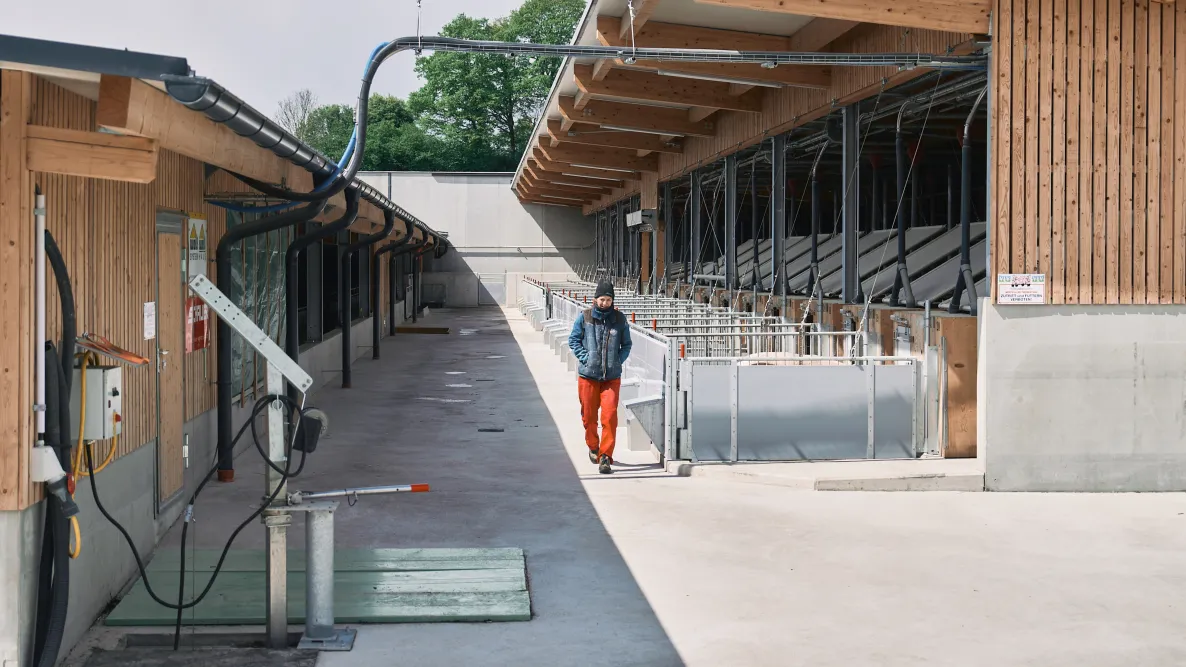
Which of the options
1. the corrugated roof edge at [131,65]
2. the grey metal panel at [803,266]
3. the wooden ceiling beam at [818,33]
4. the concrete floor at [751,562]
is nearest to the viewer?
the corrugated roof edge at [131,65]

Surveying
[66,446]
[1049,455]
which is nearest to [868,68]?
[1049,455]

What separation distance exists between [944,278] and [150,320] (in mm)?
9459

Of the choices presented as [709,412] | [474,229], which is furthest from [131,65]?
[474,229]

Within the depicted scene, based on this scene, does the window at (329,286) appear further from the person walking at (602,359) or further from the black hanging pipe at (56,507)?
the black hanging pipe at (56,507)

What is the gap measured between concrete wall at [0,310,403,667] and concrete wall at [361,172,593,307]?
39.9m

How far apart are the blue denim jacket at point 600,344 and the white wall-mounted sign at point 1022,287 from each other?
309 cm

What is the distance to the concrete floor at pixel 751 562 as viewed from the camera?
607cm

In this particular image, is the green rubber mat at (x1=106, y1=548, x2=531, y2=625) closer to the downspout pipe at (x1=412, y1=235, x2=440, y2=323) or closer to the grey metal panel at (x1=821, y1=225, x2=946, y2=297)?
the grey metal panel at (x1=821, y1=225, x2=946, y2=297)

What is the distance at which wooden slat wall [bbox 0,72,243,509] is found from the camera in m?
5.55

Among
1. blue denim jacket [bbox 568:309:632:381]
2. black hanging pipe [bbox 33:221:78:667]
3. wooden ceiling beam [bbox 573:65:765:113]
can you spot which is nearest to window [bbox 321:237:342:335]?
wooden ceiling beam [bbox 573:65:765:113]

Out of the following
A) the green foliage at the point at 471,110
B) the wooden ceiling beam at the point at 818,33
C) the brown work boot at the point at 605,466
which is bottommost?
the brown work boot at the point at 605,466

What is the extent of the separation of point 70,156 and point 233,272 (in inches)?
234

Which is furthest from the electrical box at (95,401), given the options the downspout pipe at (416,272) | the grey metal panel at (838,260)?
the downspout pipe at (416,272)

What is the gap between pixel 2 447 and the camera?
5.53 metres
